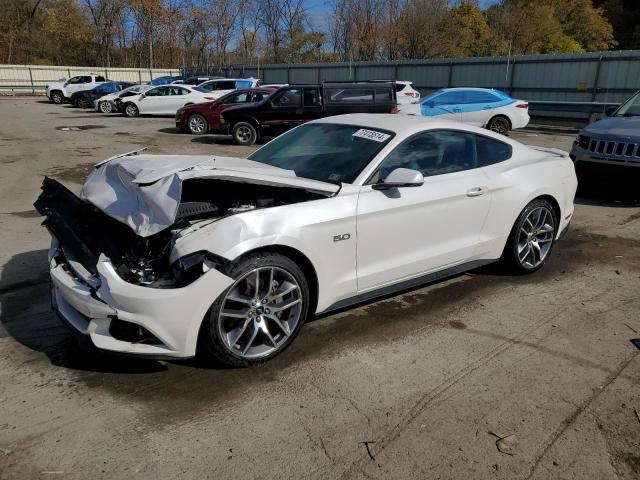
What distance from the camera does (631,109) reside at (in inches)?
351

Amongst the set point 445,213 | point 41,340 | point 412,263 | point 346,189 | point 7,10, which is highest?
point 7,10

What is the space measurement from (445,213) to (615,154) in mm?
5005

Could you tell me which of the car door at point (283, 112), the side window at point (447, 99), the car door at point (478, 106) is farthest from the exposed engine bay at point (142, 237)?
the car door at point (478, 106)

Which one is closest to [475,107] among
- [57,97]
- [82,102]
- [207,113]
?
[207,113]

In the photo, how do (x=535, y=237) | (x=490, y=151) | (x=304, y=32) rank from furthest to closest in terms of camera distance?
(x=304, y=32) → (x=535, y=237) → (x=490, y=151)

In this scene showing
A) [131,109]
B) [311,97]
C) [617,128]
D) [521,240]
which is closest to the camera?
[521,240]

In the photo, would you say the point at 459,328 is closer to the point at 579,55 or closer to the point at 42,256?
the point at 42,256

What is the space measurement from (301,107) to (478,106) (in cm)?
574

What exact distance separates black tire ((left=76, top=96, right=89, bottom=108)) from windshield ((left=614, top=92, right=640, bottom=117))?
1080 inches

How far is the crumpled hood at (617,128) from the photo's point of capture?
7.78 meters

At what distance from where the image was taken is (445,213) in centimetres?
434

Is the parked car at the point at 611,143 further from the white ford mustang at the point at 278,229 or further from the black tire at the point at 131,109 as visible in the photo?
the black tire at the point at 131,109

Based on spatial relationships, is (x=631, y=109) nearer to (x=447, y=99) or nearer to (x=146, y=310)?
(x=447, y=99)

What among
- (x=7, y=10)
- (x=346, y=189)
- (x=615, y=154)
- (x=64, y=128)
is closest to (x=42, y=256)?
(x=346, y=189)
